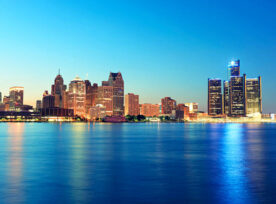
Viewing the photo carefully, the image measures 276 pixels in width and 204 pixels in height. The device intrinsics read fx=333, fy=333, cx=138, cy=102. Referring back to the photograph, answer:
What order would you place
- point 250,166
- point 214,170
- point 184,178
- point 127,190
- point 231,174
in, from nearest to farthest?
point 127,190, point 184,178, point 231,174, point 214,170, point 250,166

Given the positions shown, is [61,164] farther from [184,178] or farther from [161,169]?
[184,178]

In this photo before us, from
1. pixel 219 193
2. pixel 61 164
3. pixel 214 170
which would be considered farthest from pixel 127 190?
pixel 61 164

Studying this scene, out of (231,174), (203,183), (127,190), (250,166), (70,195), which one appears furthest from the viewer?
(250,166)

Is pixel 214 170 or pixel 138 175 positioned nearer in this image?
pixel 138 175

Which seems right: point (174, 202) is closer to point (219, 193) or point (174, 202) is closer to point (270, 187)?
point (219, 193)

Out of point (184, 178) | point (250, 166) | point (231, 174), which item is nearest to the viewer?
point (184, 178)

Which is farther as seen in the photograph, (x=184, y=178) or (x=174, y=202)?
(x=184, y=178)

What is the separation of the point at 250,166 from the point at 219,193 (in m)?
16.7

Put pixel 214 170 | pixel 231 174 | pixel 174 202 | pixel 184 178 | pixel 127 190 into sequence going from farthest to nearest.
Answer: pixel 214 170 < pixel 231 174 < pixel 184 178 < pixel 127 190 < pixel 174 202

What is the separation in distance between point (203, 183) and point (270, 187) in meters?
5.09

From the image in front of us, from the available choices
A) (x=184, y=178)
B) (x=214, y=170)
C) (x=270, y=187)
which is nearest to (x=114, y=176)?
(x=184, y=178)

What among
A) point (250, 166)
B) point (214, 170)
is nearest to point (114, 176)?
point (214, 170)

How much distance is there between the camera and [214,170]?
34969mm

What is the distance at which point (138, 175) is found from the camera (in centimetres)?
3153
